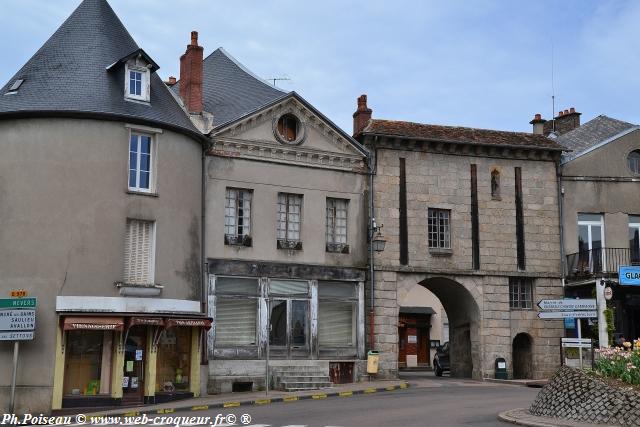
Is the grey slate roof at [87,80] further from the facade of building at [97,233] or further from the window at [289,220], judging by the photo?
the window at [289,220]

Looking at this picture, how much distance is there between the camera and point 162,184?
23.9 metres

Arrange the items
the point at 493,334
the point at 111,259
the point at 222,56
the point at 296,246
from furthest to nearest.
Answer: the point at 222,56
the point at 493,334
the point at 296,246
the point at 111,259

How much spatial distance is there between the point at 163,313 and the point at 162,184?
3616 mm

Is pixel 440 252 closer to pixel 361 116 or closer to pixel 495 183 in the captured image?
pixel 495 183

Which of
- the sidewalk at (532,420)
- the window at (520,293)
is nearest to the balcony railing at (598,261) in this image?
the window at (520,293)

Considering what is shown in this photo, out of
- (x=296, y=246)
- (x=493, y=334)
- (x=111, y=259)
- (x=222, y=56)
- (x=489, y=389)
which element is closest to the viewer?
(x=111, y=259)

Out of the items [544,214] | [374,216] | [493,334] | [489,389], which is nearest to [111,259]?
[374,216]

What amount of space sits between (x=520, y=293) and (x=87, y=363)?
1519cm

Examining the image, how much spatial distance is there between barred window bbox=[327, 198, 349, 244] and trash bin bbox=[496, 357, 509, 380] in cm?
677

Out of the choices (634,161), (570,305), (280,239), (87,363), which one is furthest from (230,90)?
(634,161)

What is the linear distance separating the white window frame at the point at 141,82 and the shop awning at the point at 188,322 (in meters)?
6.35

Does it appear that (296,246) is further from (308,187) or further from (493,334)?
(493,334)

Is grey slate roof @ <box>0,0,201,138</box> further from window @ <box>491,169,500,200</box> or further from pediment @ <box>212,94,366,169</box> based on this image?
window @ <box>491,169,500,200</box>

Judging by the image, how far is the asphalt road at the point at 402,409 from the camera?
55.3 feet
